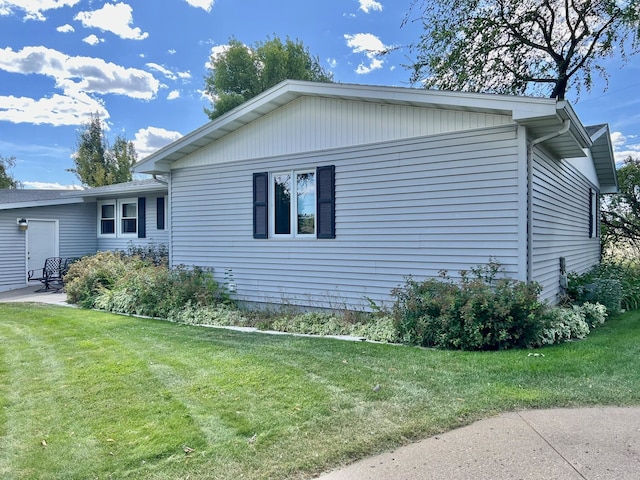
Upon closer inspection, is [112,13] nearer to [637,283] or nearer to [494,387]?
[494,387]

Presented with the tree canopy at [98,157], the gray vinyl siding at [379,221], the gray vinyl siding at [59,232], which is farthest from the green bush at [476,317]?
the tree canopy at [98,157]

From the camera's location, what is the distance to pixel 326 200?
7.64 metres

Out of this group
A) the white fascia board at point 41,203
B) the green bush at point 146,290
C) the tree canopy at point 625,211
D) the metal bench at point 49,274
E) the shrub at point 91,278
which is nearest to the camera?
the green bush at point 146,290

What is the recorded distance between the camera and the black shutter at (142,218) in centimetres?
1366

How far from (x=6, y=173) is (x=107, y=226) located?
23542mm

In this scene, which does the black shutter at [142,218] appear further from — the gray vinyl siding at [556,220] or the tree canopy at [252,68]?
the tree canopy at [252,68]

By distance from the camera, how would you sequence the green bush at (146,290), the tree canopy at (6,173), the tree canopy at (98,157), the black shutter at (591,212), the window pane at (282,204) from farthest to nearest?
the tree canopy at (6,173)
the tree canopy at (98,157)
the black shutter at (591,212)
the green bush at (146,290)
the window pane at (282,204)

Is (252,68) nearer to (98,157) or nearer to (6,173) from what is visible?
(98,157)

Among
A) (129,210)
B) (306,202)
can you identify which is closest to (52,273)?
(129,210)

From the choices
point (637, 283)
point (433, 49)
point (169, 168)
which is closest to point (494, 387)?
point (169, 168)

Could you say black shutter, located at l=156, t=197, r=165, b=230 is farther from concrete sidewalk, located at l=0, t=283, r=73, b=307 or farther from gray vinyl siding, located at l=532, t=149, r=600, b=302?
gray vinyl siding, located at l=532, t=149, r=600, b=302

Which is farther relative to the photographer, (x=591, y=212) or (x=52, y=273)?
(x=52, y=273)

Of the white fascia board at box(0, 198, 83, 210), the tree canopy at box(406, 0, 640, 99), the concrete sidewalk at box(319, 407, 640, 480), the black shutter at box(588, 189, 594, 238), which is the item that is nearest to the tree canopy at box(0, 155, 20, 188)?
the white fascia board at box(0, 198, 83, 210)

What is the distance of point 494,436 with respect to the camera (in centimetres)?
295
